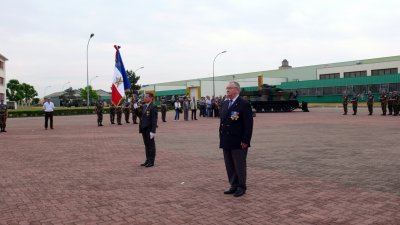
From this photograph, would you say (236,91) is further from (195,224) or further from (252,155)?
(252,155)

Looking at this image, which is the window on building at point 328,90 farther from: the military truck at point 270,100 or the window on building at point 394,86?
the military truck at point 270,100

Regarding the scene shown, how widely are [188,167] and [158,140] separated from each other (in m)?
5.72

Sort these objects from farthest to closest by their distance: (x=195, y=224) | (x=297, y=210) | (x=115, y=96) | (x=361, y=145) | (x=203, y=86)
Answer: (x=203, y=86)
(x=115, y=96)
(x=361, y=145)
(x=297, y=210)
(x=195, y=224)

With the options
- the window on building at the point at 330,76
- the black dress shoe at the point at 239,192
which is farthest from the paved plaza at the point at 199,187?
the window on building at the point at 330,76

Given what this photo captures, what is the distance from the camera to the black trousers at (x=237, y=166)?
593 cm

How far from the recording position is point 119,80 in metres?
21.3

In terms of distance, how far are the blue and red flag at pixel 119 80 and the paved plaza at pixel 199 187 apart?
1023 cm

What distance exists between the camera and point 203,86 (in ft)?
212

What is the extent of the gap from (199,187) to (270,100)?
30985 millimetres

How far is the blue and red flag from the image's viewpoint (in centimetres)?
2095

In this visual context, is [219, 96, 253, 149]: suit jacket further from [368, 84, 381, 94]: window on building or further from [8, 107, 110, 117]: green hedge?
[368, 84, 381, 94]: window on building

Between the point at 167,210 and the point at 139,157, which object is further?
the point at 139,157

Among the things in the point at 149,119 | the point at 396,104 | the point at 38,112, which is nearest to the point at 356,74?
the point at 396,104

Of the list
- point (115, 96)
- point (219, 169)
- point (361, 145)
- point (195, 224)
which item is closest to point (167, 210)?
point (195, 224)
